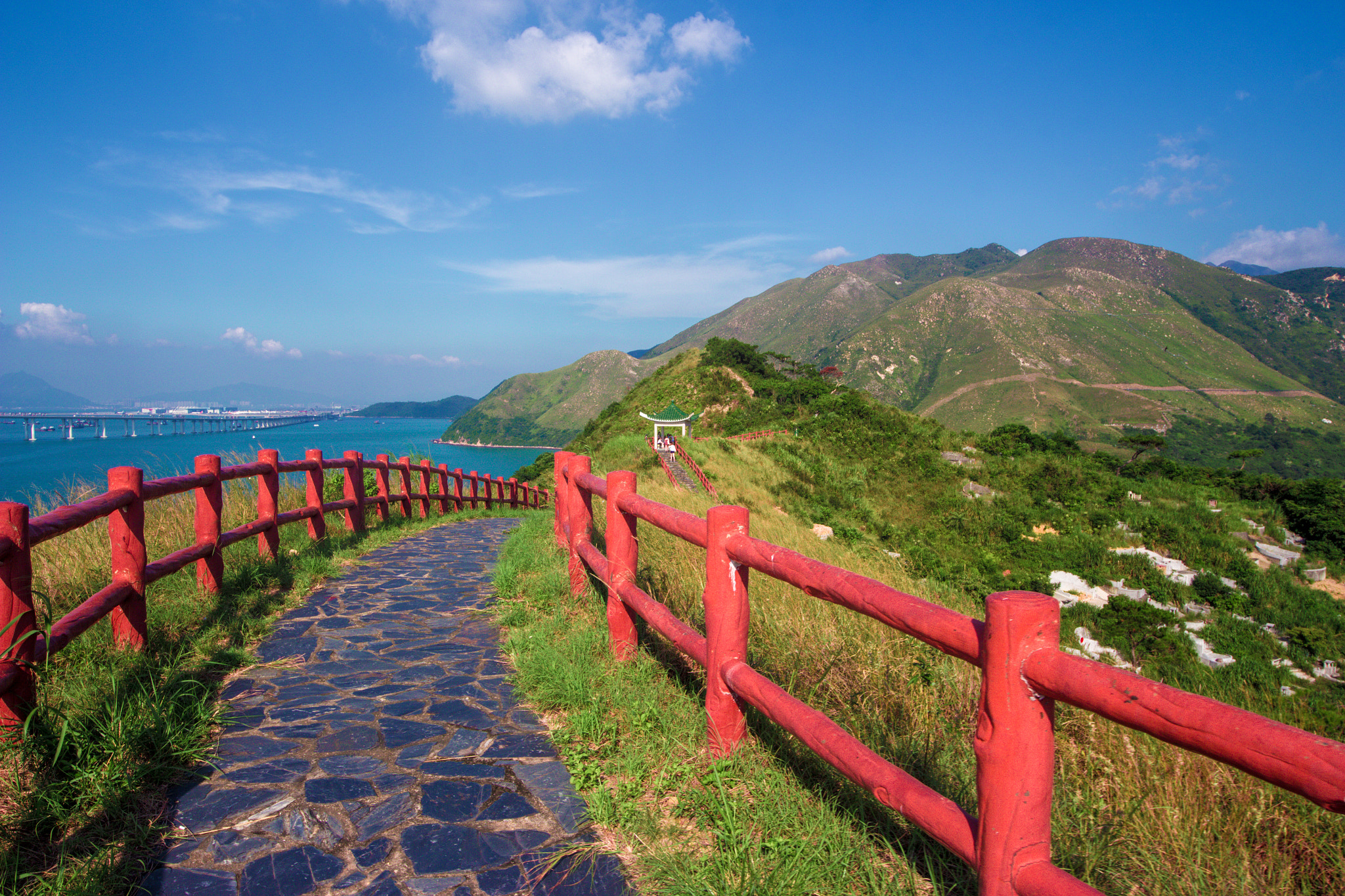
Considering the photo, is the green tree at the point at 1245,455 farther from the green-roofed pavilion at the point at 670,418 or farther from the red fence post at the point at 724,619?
the red fence post at the point at 724,619

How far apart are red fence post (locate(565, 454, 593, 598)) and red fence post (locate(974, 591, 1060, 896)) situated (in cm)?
379

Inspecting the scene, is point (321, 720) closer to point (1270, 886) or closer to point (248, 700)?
point (248, 700)

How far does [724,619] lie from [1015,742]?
55.7 inches

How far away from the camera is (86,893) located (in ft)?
6.80

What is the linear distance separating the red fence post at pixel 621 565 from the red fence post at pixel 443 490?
35.4 ft

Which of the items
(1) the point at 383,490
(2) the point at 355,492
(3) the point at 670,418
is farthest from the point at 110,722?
(3) the point at 670,418

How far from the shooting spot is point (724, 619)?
9.30 feet

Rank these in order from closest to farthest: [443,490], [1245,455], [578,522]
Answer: [578,522], [443,490], [1245,455]

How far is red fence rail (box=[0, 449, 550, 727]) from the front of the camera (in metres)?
2.76

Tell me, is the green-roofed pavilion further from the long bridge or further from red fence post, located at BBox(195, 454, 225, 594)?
the long bridge

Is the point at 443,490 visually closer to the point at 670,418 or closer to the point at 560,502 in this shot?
the point at 560,502

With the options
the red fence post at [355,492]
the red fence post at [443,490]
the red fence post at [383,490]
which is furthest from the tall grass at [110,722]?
the red fence post at [443,490]

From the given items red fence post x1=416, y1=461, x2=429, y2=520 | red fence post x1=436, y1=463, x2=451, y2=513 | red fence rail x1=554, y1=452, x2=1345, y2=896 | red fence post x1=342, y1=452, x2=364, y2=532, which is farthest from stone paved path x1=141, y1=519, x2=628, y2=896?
red fence post x1=436, y1=463, x2=451, y2=513

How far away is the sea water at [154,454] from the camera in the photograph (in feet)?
30.2
